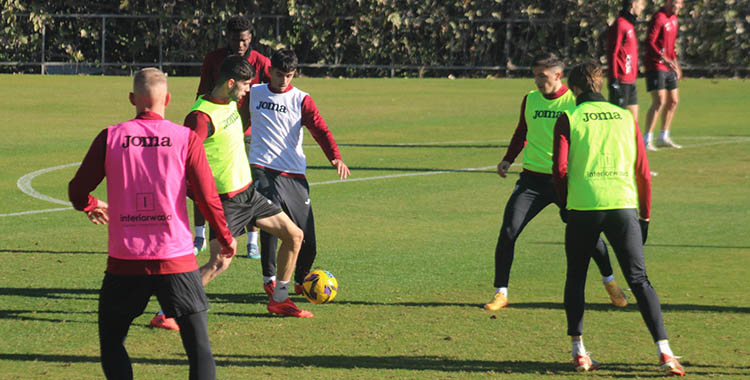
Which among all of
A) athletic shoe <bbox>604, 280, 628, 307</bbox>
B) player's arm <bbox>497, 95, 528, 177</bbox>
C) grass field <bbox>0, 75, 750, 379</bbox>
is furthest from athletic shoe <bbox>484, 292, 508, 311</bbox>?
player's arm <bbox>497, 95, 528, 177</bbox>

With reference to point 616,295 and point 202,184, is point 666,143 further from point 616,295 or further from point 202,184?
point 202,184

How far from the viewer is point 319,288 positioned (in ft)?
28.2

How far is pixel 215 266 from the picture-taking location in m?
7.86

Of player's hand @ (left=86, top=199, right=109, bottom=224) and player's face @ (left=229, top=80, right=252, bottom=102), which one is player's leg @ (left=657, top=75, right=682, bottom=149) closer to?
player's face @ (left=229, top=80, right=252, bottom=102)

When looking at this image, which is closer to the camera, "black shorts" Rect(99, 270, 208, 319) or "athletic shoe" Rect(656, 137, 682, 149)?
"black shorts" Rect(99, 270, 208, 319)

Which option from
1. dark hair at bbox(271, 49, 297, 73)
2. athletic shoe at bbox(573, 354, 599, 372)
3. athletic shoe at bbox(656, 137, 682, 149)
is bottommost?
athletic shoe at bbox(656, 137, 682, 149)

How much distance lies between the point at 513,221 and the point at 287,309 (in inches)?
78.0

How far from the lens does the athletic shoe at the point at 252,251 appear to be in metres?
10.9

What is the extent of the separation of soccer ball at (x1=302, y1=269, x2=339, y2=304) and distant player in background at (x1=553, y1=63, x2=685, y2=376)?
2.45 metres

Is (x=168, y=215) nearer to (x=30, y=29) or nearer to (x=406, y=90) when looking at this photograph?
(x=406, y=90)

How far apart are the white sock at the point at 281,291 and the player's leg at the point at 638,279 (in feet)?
9.38

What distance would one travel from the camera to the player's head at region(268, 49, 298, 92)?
8664 millimetres

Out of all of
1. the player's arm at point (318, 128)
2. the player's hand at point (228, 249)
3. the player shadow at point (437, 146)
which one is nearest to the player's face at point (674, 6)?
the player shadow at point (437, 146)

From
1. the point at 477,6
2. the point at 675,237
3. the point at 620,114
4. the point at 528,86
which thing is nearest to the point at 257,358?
the point at 620,114
